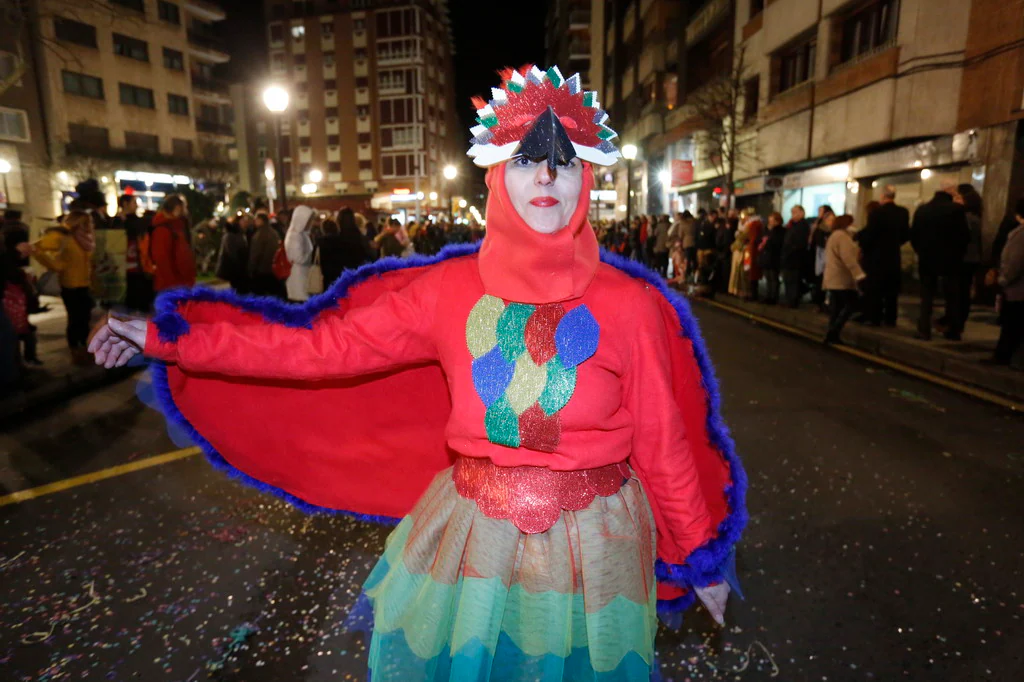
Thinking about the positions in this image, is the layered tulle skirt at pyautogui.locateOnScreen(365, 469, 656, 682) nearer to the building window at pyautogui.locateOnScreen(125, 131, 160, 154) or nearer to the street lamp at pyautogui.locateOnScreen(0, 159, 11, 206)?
the street lamp at pyautogui.locateOnScreen(0, 159, 11, 206)

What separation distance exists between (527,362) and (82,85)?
45743 millimetres

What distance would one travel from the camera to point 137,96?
41.8 meters

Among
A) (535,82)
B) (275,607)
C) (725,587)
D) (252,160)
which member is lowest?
(275,607)

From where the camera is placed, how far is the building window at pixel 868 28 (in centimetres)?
1619

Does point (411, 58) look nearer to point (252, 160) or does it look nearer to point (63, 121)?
point (252, 160)

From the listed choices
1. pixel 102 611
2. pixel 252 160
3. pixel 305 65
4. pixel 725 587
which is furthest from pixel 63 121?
pixel 725 587

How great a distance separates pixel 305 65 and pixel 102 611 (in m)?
74.0

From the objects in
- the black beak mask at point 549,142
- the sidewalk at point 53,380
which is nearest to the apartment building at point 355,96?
the sidewalk at point 53,380

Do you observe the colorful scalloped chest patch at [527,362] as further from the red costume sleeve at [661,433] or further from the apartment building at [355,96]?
the apartment building at [355,96]

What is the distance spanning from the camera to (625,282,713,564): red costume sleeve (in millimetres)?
1766

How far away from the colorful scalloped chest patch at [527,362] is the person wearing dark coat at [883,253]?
32.1 feet

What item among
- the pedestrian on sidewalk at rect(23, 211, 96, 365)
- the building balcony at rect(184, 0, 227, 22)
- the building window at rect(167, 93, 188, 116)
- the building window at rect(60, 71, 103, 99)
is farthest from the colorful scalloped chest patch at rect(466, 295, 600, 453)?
the building balcony at rect(184, 0, 227, 22)

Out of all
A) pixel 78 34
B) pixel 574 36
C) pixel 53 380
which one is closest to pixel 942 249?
pixel 53 380

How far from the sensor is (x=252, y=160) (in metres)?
57.9
